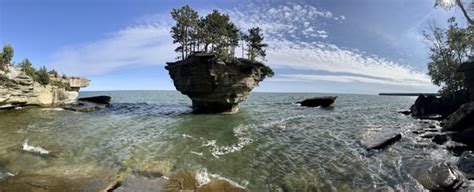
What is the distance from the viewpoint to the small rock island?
35.6 m

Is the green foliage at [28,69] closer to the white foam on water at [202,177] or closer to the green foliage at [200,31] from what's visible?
the green foliage at [200,31]

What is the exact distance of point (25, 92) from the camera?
36.2 m


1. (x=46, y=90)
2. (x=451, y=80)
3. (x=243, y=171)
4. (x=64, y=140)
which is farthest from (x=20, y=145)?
(x=451, y=80)

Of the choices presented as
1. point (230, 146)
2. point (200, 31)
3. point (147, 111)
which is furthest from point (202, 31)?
point (230, 146)

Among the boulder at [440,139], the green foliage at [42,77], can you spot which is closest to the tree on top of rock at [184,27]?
the green foliage at [42,77]

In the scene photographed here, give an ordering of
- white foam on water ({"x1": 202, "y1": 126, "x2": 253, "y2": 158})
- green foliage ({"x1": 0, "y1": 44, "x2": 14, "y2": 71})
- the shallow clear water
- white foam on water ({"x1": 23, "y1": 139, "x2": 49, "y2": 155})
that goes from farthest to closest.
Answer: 1. green foliage ({"x1": 0, "y1": 44, "x2": 14, "y2": 71})
2. white foam on water ({"x1": 202, "y1": 126, "x2": 253, "y2": 158})
3. white foam on water ({"x1": 23, "y1": 139, "x2": 49, "y2": 155})
4. the shallow clear water

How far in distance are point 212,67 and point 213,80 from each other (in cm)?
173

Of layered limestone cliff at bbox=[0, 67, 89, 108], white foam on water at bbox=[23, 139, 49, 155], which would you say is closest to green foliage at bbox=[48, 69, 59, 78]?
layered limestone cliff at bbox=[0, 67, 89, 108]

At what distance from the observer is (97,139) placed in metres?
17.7

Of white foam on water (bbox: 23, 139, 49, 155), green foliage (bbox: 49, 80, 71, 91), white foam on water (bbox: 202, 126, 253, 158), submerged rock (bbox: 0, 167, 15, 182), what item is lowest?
submerged rock (bbox: 0, 167, 15, 182)

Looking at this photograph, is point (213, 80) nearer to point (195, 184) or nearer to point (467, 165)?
point (195, 184)

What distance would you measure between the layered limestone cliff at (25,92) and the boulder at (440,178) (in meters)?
40.1

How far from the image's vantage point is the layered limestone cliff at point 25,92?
106 feet

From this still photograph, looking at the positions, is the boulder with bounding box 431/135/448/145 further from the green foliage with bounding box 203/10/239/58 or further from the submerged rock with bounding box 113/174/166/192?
the green foliage with bounding box 203/10/239/58
